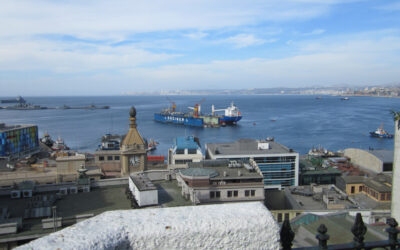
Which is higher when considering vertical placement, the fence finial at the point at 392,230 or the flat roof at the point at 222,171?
the fence finial at the point at 392,230

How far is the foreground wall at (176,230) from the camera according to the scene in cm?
328

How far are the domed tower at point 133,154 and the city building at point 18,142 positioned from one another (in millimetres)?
39522

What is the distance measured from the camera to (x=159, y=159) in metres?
54.1

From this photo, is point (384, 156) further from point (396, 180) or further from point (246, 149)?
point (396, 180)

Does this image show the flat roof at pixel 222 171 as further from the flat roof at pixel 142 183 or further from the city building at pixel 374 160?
the city building at pixel 374 160

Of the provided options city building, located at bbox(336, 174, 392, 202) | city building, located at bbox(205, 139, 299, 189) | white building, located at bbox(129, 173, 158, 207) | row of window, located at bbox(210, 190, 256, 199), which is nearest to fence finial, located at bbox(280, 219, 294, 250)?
white building, located at bbox(129, 173, 158, 207)

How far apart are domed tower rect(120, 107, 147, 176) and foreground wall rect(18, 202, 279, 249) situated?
56.1 feet

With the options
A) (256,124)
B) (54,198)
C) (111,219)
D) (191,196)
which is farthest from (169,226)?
(256,124)

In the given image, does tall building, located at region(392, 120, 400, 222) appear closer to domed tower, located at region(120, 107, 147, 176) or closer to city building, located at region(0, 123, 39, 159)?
A: domed tower, located at region(120, 107, 147, 176)

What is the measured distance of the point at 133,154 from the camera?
20891 mm

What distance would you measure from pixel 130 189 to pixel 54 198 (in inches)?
142

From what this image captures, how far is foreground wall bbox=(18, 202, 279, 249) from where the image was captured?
328 centimetres

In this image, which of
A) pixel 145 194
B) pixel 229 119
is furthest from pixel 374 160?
pixel 229 119

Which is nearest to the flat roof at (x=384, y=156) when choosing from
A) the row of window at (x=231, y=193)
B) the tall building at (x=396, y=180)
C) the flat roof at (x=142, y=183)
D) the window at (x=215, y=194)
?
the row of window at (x=231, y=193)
